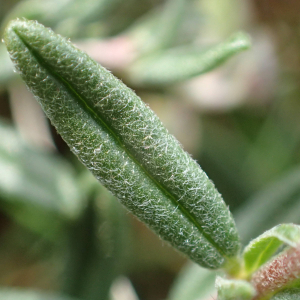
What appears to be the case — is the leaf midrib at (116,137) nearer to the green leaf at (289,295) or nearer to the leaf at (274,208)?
the green leaf at (289,295)

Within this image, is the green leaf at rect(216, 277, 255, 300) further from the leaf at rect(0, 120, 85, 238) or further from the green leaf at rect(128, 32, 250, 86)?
the leaf at rect(0, 120, 85, 238)

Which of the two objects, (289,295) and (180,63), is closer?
(289,295)

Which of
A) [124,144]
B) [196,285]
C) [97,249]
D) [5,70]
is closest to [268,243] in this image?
[124,144]

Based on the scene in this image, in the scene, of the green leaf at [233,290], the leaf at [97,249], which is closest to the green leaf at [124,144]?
the green leaf at [233,290]

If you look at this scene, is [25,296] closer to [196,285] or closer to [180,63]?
[196,285]

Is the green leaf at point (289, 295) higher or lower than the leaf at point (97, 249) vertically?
lower

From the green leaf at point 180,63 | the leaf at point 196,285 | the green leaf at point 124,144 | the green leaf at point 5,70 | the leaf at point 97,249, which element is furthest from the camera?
the green leaf at point 5,70

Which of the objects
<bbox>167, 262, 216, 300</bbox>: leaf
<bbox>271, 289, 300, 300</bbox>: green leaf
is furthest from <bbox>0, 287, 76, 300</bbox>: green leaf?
<bbox>271, 289, 300, 300</bbox>: green leaf

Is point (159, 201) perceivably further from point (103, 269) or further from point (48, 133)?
point (48, 133)
